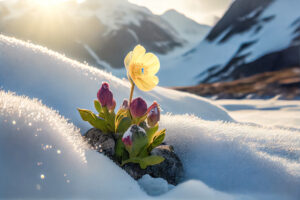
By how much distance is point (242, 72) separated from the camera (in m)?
24.7

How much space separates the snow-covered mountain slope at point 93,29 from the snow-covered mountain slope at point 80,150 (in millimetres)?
51518

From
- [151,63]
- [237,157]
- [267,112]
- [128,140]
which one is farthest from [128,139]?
[267,112]

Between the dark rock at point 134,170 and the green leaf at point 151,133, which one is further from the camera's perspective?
the green leaf at point 151,133

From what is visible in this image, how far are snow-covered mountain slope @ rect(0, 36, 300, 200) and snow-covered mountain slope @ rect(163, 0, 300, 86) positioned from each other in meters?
22.0

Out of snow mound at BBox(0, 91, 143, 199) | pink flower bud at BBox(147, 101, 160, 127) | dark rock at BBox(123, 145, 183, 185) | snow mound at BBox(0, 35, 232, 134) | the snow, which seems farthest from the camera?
the snow

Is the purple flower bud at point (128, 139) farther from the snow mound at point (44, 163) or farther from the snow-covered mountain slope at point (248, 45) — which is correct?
the snow-covered mountain slope at point (248, 45)

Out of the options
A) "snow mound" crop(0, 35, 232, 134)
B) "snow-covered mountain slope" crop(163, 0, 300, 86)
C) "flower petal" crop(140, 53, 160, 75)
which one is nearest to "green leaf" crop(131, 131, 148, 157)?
"flower petal" crop(140, 53, 160, 75)

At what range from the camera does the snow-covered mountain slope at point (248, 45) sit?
2328 cm

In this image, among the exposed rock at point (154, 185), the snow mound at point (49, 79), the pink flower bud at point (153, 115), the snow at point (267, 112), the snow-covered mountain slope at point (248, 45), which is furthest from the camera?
the snow-covered mountain slope at point (248, 45)

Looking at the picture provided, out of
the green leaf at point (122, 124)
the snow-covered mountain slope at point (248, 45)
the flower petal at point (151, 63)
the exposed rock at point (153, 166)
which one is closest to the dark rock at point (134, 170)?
the exposed rock at point (153, 166)

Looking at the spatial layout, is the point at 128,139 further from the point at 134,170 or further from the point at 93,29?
the point at 93,29

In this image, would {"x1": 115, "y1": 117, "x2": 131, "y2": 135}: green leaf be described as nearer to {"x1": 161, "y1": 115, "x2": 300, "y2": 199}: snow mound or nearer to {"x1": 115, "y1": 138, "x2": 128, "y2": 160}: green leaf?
{"x1": 115, "y1": 138, "x2": 128, "y2": 160}: green leaf

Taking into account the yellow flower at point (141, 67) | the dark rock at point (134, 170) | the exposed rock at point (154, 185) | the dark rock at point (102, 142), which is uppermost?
the yellow flower at point (141, 67)

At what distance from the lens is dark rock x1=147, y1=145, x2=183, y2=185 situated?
63.3 inches
